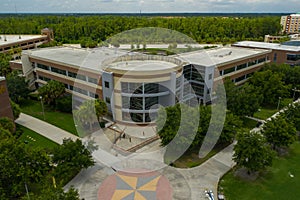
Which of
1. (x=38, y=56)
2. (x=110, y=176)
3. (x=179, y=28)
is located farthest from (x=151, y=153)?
(x=179, y=28)

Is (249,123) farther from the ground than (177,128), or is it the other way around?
(177,128)

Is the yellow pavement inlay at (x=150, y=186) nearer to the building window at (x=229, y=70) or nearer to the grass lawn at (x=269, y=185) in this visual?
the grass lawn at (x=269, y=185)

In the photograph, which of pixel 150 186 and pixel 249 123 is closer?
pixel 150 186

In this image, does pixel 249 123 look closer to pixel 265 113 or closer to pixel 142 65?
pixel 265 113

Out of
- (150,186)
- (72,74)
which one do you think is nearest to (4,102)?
(72,74)

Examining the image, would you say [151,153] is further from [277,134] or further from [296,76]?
[296,76]

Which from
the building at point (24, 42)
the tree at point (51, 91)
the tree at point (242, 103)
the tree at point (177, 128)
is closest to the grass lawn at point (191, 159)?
the tree at point (177, 128)
